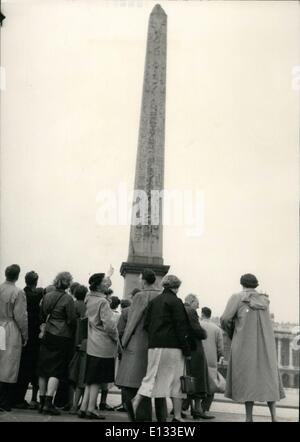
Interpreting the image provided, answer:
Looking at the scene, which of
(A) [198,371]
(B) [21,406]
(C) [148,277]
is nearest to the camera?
(C) [148,277]

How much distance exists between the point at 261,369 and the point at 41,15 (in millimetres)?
6485

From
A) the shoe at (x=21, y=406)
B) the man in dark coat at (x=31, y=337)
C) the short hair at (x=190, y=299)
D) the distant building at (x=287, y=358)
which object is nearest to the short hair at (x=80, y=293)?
the man in dark coat at (x=31, y=337)

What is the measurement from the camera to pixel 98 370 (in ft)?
21.0

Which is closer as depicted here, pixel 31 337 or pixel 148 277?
pixel 148 277

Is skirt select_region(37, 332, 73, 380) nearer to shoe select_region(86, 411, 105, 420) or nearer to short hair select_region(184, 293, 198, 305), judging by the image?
shoe select_region(86, 411, 105, 420)

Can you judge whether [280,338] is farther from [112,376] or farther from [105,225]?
[112,376]

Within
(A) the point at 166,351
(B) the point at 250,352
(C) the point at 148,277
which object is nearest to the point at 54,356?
(C) the point at 148,277

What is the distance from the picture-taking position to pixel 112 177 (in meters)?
13.3

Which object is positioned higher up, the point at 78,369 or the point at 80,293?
the point at 80,293

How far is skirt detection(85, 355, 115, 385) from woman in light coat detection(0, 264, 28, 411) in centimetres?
84

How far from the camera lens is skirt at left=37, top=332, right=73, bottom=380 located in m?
6.65

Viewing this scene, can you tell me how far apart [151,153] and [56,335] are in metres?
6.56

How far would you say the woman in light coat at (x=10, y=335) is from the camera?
21.5 ft

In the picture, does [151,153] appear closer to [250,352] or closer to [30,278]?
[30,278]
